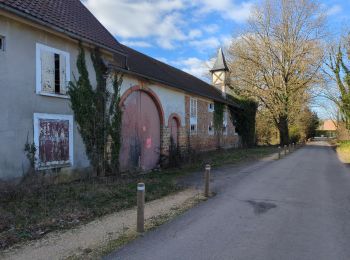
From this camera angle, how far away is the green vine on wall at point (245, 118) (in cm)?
3572

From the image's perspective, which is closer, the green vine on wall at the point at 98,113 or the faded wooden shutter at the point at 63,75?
the faded wooden shutter at the point at 63,75

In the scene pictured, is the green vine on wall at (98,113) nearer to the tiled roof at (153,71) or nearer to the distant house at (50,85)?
the distant house at (50,85)

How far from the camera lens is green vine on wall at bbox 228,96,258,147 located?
3572 cm

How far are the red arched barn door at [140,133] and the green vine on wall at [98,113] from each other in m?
1.06

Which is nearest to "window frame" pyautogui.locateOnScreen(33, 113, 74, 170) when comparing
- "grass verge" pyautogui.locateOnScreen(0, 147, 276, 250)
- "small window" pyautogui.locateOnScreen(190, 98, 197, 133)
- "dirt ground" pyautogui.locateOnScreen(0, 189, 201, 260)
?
"grass verge" pyautogui.locateOnScreen(0, 147, 276, 250)

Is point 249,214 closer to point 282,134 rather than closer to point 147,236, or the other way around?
point 147,236

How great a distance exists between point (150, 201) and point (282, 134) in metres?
34.8

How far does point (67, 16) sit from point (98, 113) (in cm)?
370

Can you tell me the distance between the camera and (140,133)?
672 inches

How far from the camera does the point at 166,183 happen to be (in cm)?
1203

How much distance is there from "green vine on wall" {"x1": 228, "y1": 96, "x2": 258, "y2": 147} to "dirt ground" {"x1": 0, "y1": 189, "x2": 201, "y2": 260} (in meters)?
27.7

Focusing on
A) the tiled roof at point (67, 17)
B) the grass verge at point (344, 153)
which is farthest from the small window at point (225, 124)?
the tiled roof at point (67, 17)

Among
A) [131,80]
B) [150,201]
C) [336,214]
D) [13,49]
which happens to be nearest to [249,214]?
[336,214]

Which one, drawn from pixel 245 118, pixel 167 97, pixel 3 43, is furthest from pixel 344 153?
pixel 3 43
